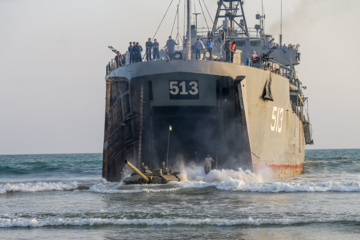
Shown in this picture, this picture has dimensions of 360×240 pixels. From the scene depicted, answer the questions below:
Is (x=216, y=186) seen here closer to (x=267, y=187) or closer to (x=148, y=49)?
(x=267, y=187)

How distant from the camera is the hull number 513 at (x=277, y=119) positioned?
28.0m

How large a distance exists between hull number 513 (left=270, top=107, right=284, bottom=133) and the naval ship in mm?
Answer: 46

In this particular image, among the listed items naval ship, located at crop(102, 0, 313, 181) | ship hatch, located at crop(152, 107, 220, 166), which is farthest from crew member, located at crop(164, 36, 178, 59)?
ship hatch, located at crop(152, 107, 220, 166)

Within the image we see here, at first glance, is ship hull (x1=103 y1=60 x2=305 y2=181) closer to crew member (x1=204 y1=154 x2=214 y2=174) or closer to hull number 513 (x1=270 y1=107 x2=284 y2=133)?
hull number 513 (x1=270 y1=107 x2=284 y2=133)

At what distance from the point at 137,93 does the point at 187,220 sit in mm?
10316

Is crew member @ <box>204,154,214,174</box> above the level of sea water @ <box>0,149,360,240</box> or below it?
above

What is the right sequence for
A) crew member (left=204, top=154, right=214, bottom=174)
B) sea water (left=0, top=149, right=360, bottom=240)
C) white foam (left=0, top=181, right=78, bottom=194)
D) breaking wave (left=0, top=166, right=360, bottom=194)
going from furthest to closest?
white foam (left=0, top=181, right=78, bottom=194) < crew member (left=204, top=154, right=214, bottom=174) < breaking wave (left=0, top=166, right=360, bottom=194) < sea water (left=0, top=149, right=360, bottom=240)

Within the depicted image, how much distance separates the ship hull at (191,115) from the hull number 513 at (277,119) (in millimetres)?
44

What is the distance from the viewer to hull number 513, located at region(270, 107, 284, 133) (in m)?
28.0

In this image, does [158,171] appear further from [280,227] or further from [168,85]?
[280,227]

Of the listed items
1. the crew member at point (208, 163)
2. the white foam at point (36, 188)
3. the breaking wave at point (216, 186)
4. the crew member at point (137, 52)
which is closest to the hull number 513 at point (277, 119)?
the breaking wave at point (216, 186)

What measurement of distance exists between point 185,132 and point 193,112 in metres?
1.27

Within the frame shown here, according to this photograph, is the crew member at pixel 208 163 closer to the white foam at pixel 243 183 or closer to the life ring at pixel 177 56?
the white foam at pixel 243 183

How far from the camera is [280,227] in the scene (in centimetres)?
1539
